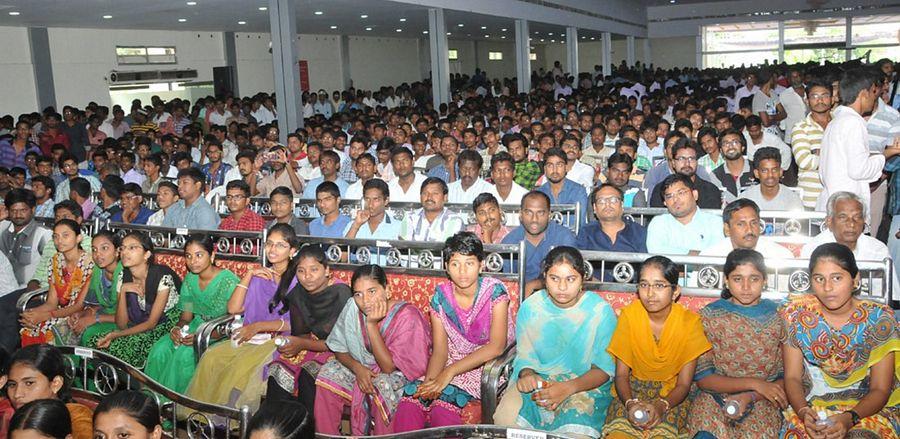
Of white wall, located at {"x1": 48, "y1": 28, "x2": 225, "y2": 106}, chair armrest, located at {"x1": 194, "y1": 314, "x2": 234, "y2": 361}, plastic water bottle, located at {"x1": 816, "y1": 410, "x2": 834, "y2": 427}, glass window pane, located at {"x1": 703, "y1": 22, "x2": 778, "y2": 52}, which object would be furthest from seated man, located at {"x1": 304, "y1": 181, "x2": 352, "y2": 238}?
glass window pane, located at {"x1": 703, "y1": 22, "x2": 778, "y2": 52}

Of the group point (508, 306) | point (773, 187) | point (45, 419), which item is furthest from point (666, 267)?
point (45, 419)

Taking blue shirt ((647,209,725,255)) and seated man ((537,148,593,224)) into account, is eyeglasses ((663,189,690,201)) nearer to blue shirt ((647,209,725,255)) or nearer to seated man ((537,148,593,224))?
blue shirt ((647,209,725,255))

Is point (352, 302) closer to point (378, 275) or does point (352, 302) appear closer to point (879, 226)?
point (378, 275)

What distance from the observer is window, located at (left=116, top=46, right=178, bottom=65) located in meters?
17.3

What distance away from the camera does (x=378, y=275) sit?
12.8ft

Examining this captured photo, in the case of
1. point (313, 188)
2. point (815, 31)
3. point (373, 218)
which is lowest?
point (373, 218)

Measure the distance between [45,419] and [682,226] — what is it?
3.59m

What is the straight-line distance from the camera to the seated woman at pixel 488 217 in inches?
205

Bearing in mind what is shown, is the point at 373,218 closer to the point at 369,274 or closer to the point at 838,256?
the point at 369,274

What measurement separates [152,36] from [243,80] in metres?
3.02

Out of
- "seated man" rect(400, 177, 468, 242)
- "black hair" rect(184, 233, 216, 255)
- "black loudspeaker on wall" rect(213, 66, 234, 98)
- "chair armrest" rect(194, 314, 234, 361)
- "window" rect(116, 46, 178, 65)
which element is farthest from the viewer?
"black loudspeaker on wall" rect(213, 66, 234, 98)

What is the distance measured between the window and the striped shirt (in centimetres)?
1518

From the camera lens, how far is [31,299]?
570cm

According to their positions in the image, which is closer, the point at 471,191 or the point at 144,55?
the point at 471,191
